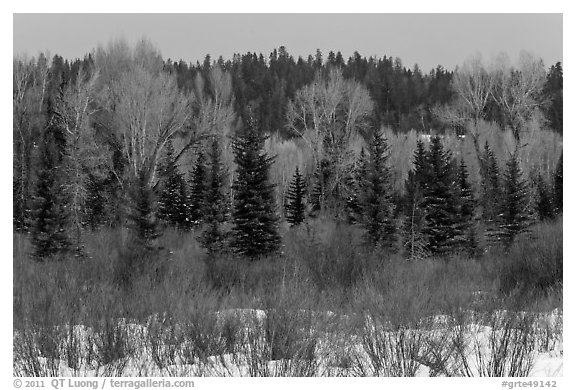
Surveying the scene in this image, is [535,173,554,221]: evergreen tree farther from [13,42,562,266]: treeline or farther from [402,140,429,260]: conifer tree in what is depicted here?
[402,140,429,260]: conifer tree

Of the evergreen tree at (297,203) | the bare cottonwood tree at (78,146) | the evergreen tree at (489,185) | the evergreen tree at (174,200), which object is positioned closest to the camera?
the bare cottonwood tree at (78,146)

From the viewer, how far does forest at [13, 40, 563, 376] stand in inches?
329

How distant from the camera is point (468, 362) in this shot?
→ 8.39 metres

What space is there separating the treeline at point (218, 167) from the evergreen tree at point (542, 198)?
4.7 inches

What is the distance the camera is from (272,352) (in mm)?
8078

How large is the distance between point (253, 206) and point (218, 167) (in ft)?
21.8

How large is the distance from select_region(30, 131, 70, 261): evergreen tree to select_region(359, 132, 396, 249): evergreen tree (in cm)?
1626

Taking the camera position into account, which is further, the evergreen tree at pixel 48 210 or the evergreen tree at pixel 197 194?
the evergreen tree at pixel 197 194

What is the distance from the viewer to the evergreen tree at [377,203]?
34375mm

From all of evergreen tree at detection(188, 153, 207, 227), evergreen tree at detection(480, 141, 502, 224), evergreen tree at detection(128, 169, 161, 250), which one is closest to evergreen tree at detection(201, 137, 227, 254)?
evergreen tree at detection(188, 153, 207, 227)

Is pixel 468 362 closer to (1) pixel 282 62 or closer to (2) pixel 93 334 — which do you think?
(2) pixel 93 334

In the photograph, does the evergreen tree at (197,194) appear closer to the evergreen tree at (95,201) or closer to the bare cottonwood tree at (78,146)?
the evergreen tree at (95,201)

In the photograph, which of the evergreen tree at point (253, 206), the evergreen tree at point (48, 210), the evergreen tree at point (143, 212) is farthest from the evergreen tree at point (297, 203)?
the evergreen tree at point (48, 210)
